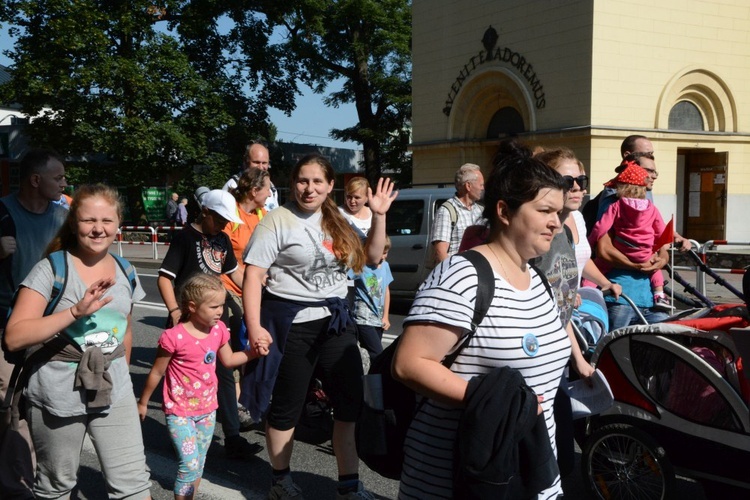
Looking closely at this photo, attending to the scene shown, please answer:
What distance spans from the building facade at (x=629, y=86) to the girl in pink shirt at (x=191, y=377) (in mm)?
16187

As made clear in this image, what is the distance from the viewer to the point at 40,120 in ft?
98.6

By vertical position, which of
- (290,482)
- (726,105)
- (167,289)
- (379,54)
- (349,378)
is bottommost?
(290,482)

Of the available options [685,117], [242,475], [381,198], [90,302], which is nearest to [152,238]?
[685,117]

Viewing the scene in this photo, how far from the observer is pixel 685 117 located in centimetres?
2003

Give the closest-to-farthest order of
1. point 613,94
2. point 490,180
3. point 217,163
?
point 490,180 → point 613,94 → point 217,163

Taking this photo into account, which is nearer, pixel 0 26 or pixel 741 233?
pixel 741 233

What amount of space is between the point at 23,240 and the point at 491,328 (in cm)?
285

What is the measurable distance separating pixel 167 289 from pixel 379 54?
30355 mm

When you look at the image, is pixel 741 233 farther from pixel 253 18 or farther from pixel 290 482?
pixel 253 18

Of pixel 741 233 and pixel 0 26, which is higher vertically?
pixel 0 26

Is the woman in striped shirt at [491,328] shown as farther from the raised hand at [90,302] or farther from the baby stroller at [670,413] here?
the baby stroller at [670,413]

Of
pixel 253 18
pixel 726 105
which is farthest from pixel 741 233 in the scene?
pixel 253 18

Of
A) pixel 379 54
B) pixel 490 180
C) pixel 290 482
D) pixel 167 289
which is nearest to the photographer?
pixel 490 180

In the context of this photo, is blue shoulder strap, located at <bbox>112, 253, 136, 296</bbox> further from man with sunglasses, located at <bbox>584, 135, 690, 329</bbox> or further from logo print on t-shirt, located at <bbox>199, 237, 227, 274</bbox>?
man with sunglasses, located at <bbox>584, 135, 690, 329</bbox>
